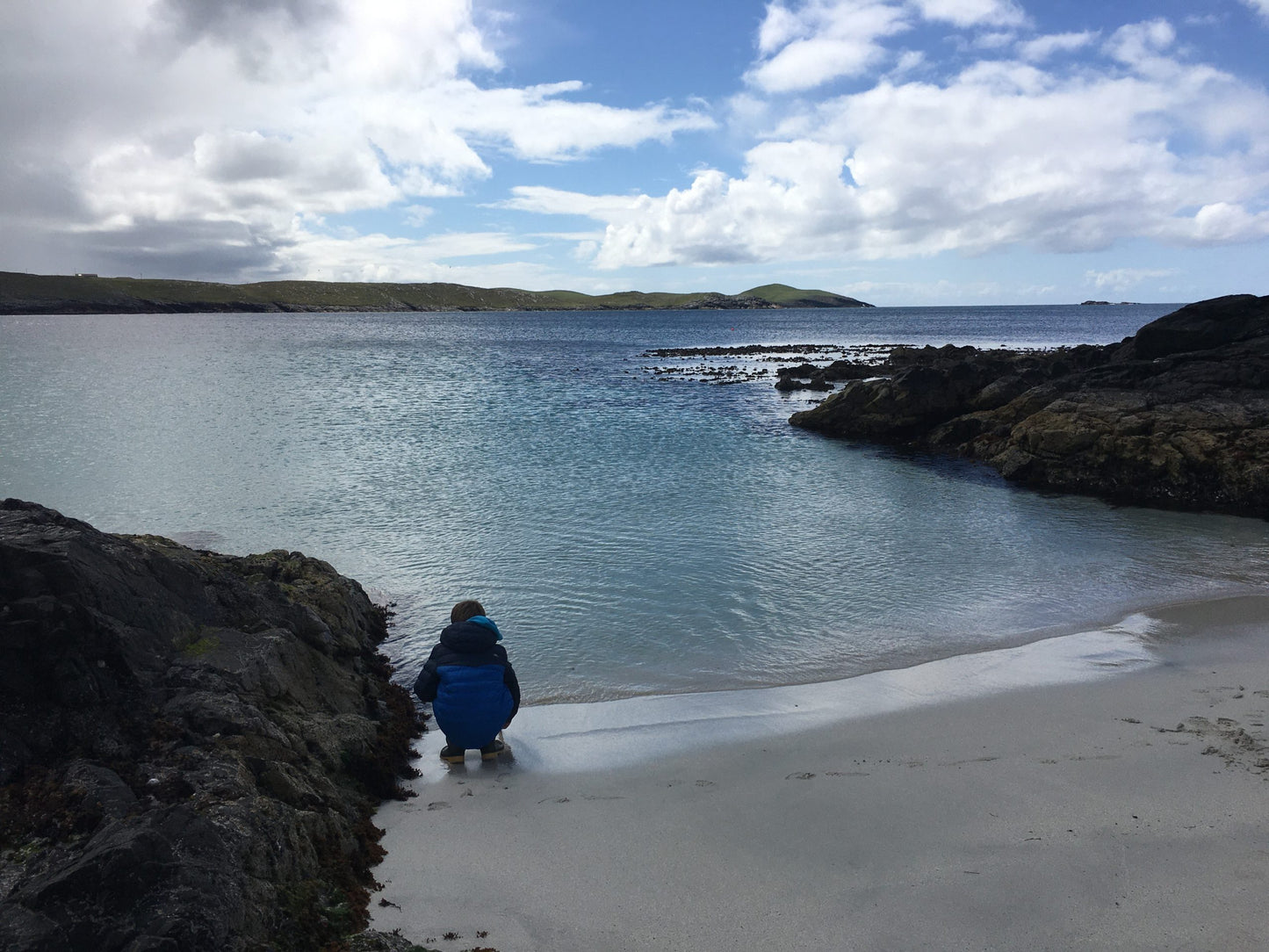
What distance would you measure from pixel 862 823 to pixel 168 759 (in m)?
5.72

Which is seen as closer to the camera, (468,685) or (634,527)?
(468,685)

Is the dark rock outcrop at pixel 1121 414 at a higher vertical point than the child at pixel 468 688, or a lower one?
higher

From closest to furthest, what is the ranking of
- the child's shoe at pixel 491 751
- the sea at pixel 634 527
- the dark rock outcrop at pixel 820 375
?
the child's shoe at pixel 491 751
the sea at pixel 634 527
the dark rock outcrop at pixel 820 375

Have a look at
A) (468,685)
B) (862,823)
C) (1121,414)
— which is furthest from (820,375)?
(862,823)

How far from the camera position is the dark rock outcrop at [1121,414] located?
2197cm

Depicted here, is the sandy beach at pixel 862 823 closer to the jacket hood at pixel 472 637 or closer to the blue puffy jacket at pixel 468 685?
the blue puffy jacket at pixel 468 685

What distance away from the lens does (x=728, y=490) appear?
23328 millimetres

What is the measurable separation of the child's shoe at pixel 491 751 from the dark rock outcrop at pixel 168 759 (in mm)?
853

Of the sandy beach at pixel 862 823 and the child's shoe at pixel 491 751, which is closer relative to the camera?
the sandy beach at pixel 862 823

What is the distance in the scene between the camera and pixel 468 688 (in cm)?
801

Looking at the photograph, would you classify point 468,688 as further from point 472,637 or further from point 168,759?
point 168,759

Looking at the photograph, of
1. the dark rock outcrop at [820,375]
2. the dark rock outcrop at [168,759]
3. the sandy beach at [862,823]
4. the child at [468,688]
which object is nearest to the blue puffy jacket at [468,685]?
the child at [468,688]

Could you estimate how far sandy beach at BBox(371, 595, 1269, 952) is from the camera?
5387 millimetres

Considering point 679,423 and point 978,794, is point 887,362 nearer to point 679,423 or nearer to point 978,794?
point 679,423
